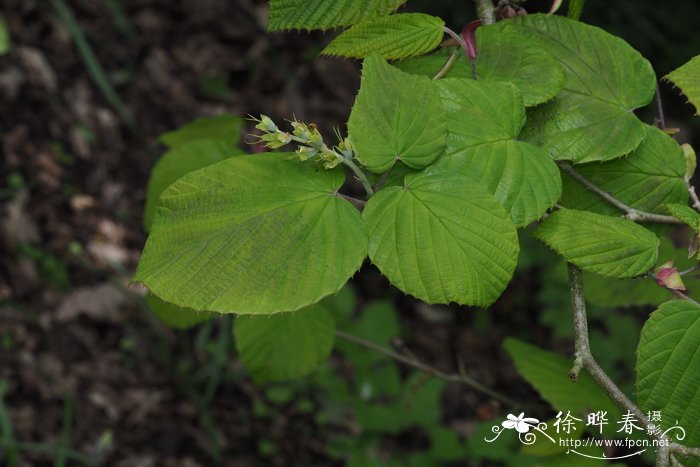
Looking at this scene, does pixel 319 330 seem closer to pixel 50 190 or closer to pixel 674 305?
pixel 674 305

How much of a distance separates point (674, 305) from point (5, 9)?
10.6 feet

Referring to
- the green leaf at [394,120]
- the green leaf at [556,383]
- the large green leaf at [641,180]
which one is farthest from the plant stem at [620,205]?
the green leaf at [556,383]

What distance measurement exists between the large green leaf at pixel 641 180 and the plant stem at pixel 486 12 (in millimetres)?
263

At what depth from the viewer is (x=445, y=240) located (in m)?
0.81

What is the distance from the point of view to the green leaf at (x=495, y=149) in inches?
33.1

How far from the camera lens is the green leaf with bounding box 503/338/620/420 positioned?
4.47 ft

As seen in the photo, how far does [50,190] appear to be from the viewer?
2.90 meters

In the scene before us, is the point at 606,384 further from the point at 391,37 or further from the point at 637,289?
the point at 637,289

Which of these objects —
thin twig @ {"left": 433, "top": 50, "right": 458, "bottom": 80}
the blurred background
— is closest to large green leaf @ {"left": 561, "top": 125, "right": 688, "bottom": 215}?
thin twig @ {"left": 433, "top": 50, "right": 458, "bottom": 80}

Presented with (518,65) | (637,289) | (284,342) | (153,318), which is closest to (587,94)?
(518,65)

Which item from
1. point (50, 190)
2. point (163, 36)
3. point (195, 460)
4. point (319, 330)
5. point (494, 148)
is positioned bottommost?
point (195, 460)

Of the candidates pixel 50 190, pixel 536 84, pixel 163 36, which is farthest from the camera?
pixel 163 36

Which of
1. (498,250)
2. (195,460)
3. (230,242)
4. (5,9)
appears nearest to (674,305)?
(498,250)

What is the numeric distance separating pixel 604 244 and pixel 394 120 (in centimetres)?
32
